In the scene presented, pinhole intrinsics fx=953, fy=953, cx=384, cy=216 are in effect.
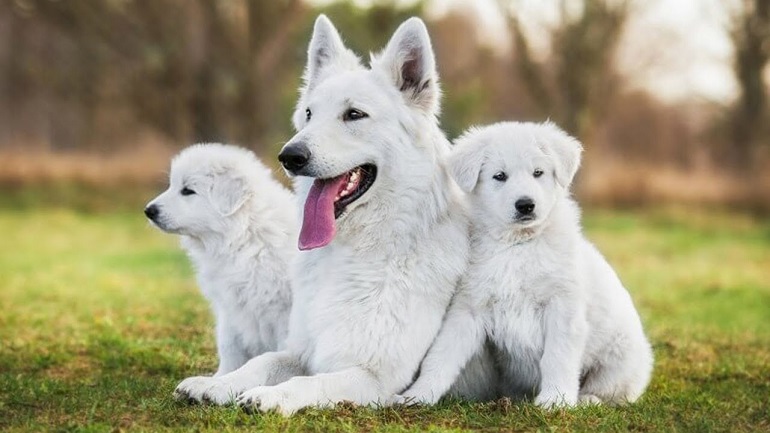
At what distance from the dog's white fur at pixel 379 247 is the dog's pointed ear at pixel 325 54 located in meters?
0.23

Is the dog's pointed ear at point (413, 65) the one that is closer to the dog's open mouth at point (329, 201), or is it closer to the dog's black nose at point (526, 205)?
the dog's open mouth at point (329, 201)

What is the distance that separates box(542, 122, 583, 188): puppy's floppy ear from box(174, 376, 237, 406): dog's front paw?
208 centimetres

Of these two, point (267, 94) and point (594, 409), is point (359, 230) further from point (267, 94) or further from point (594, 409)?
point (267, 94)

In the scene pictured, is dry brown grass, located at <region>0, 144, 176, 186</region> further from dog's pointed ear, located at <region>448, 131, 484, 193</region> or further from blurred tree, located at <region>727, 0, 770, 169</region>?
dog's pointed ear, located at <region>448, 131, 484, 193</region>

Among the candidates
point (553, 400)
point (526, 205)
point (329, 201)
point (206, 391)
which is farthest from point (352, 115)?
point (553, 400)

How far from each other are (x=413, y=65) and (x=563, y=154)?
95 centimetres

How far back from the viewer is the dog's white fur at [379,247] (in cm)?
490

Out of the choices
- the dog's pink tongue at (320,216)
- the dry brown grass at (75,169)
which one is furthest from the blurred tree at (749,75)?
the dog's pink tongue at (320,216)

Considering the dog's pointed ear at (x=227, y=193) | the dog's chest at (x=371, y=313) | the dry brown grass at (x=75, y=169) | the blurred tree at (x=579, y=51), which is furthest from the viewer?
the dry brown grass at (x=75, y=169)

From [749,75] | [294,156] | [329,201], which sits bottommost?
[329,201]

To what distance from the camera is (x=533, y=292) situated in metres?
4.91

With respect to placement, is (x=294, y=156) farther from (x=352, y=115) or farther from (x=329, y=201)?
(x=352, y=115)

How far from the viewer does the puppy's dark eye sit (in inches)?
197

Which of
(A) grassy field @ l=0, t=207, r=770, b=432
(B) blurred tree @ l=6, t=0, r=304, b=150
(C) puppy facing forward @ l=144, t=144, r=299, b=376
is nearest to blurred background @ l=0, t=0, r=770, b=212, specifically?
(B) blurred tree @ l=6, t=0, r=304, b=150
